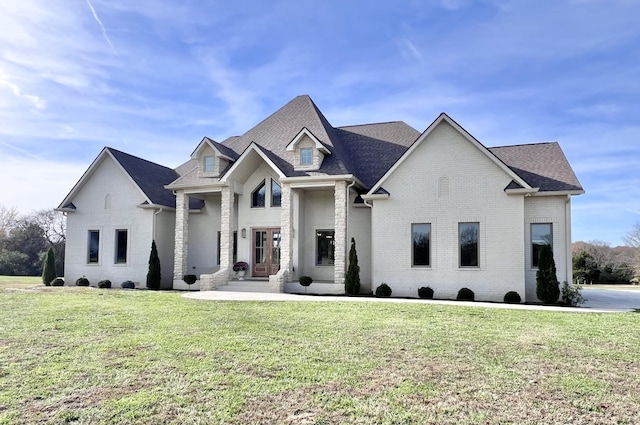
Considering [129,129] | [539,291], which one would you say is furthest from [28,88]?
[539,291]

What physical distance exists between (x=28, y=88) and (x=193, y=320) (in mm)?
11586

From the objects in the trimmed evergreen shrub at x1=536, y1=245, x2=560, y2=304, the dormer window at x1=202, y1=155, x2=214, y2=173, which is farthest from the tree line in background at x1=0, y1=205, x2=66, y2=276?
the trimmed evergreen shrub at x1=536, y1=245, x2=560, y2=304

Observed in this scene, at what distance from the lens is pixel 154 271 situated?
68.5 ft

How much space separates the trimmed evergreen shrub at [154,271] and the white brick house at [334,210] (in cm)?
80

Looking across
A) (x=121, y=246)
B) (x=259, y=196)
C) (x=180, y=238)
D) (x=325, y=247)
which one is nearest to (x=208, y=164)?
(x=259, y=196)

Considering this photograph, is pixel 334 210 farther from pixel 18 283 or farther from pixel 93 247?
pixel 18 283

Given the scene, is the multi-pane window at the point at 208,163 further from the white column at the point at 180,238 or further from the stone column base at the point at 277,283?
the stone column base at the point at 277,283

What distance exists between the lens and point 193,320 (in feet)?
33.3

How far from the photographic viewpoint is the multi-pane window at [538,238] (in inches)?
664

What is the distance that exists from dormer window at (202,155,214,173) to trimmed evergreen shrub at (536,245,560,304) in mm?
14996

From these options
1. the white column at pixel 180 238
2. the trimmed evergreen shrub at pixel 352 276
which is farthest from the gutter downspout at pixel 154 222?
the trimmed evergreen shrub at pixel 352 276

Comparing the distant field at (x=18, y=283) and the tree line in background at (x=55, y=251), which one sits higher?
the tree line in background at (x=55, y=251)

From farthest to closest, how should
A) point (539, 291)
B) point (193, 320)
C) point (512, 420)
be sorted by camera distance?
point (539, 291) → point (193, 320) → point (512, 420)

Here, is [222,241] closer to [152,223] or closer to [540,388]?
[152,223]
